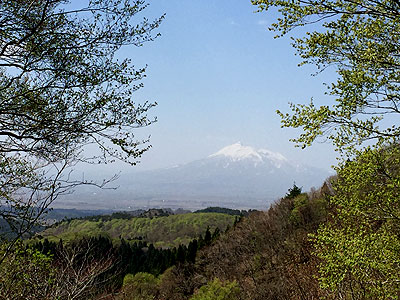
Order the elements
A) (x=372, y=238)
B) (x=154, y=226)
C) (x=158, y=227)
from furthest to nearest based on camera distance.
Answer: (x=154, y=226), (x=158, y=227), (x=372, y=238)

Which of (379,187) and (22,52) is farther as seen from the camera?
(379,187)

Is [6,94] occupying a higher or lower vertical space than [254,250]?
higher

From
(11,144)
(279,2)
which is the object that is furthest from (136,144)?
(279,2)

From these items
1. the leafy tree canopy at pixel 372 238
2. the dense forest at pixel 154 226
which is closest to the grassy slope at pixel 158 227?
the dense forest at pixel 154 226

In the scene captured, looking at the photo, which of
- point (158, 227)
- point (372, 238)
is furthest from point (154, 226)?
point (372, 238)

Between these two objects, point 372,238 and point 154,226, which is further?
point 154,226

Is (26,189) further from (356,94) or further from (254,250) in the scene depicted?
(254,250)

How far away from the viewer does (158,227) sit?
477 feet

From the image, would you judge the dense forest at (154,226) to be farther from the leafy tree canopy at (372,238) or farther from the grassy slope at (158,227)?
the leafy tree canopy at (372,238)

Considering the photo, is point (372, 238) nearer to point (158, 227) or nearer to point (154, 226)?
point (158, 227)

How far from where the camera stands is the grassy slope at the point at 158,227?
13432 centimetres

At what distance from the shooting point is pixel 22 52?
5.75 metres

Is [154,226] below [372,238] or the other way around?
below

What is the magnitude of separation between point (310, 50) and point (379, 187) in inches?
127
